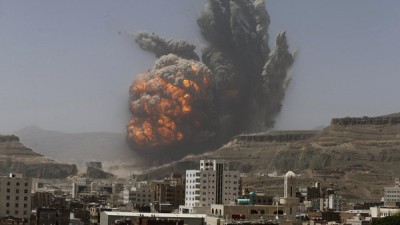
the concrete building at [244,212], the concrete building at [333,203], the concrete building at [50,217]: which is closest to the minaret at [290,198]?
the concrete building at [244,212]

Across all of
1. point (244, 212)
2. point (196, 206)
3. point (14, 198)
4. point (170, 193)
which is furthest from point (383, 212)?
point (14, 198)

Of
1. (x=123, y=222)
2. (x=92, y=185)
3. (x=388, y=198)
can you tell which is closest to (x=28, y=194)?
(x=123, y=222)

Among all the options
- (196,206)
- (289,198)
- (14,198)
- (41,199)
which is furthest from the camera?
(41,199)

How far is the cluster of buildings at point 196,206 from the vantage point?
251 ft

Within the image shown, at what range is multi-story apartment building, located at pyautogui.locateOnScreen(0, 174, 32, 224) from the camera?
76.7 metres

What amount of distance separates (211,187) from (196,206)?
4595 mm

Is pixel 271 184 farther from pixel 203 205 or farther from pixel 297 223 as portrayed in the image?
pixel 297 223

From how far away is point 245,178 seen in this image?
7628 inches

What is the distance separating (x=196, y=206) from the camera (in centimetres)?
9906

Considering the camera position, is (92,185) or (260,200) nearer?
(260,200)

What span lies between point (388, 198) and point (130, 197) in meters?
37.5

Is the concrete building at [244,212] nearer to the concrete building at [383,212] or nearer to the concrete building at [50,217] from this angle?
the concrete building at [50,217]

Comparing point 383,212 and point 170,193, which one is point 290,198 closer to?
point 383,212

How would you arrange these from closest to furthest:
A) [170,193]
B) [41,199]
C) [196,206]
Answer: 1. [196,206]
2. [41,199]
3. [170,193]
